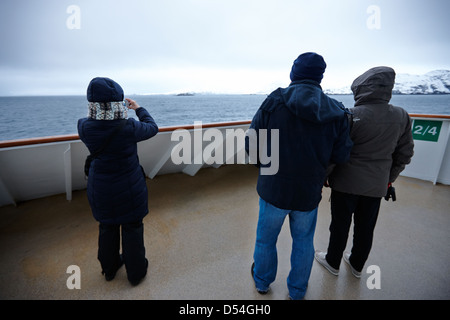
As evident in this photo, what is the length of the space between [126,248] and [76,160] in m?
1.32

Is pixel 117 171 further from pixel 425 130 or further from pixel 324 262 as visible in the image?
pixel 425 130

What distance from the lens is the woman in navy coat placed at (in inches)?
34.5

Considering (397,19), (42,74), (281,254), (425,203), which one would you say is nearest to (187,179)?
(281,254)

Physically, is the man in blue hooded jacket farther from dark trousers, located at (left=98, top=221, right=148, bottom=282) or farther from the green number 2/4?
the green number 2/4

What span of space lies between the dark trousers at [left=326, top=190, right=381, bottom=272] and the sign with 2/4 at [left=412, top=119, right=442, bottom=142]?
2.61m

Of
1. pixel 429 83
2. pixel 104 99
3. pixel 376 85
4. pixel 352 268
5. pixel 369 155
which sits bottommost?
pixel 352 268

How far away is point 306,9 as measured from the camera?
432cm

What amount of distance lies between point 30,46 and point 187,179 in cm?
554

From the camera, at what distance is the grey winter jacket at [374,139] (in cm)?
93

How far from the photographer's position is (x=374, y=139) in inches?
38.2

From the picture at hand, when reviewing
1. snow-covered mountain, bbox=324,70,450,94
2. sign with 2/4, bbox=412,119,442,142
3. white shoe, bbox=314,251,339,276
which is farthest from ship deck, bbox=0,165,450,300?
snow-covered mountain, bbox=324,70,450,94

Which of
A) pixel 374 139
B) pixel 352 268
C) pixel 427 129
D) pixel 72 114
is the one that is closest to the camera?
pixel 374 139

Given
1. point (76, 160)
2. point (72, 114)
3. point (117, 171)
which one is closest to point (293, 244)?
point (117, 171)
